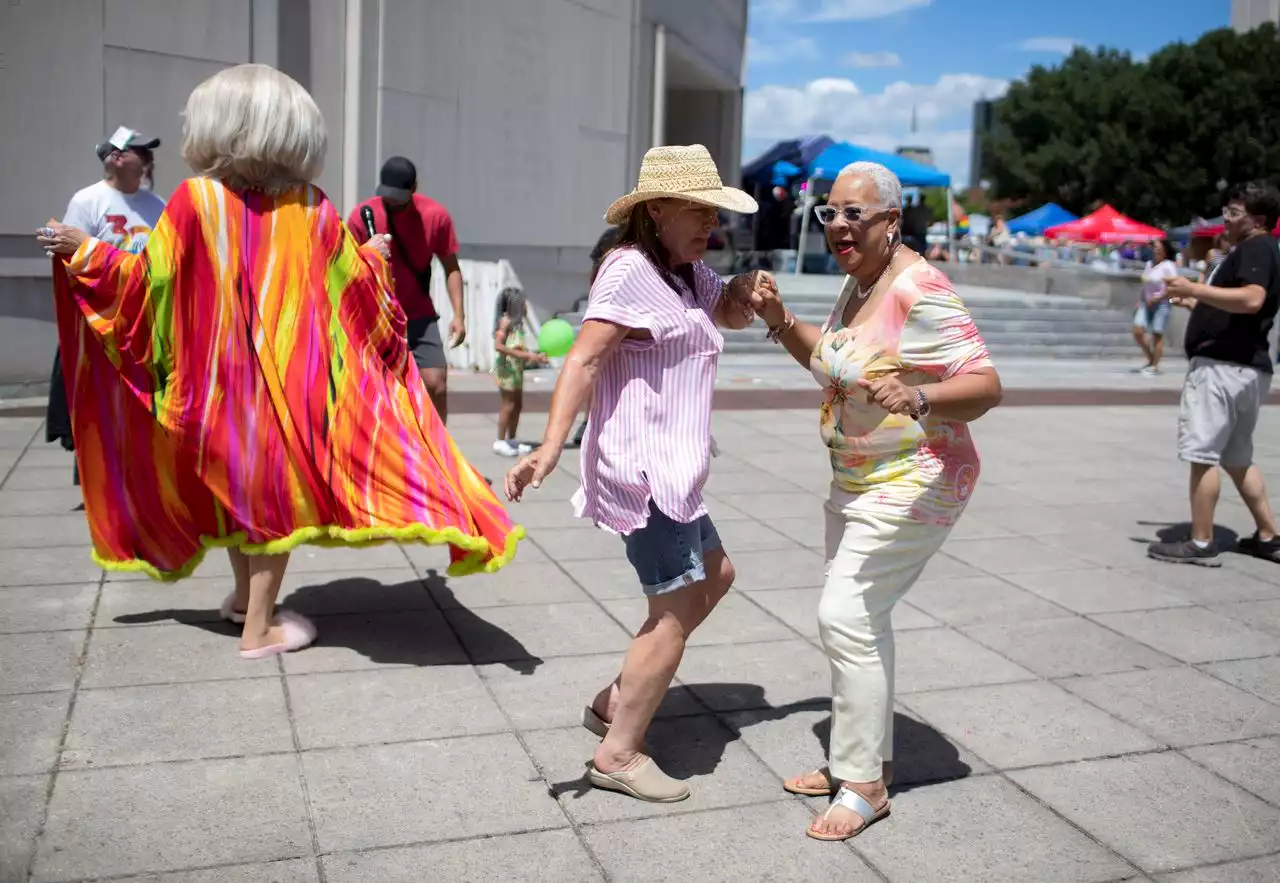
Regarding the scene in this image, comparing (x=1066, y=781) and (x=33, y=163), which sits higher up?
(x=33, y=163)

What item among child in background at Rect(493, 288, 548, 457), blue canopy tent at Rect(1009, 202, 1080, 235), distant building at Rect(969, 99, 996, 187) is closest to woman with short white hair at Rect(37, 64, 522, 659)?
child in background at Rect(493, 288, 548, 457)

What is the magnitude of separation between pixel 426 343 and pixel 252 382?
2.60 meters

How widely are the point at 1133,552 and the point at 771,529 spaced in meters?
1.85

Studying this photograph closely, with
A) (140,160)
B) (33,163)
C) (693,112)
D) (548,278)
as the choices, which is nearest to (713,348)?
(140,160)

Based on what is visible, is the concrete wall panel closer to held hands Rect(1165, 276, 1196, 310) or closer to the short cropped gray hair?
held hands Rect(1165, 276, 1196, 310)

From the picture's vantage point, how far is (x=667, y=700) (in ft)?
14.3

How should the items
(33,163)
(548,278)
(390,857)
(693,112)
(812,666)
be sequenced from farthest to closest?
(693,112) < (548,278) < (33,163) < (812,666) < (390,857)

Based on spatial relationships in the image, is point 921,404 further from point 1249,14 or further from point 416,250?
point 1249,14

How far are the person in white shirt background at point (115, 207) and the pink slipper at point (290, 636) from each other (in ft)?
8.99

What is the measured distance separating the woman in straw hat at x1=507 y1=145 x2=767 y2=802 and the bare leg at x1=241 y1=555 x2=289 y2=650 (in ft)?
5.28

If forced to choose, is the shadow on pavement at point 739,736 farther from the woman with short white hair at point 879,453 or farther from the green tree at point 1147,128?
the green tree at point 1147,128

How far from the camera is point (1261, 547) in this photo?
6.56m

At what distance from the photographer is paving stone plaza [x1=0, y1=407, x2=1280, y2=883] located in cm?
326

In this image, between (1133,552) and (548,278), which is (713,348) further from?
(548,278)
